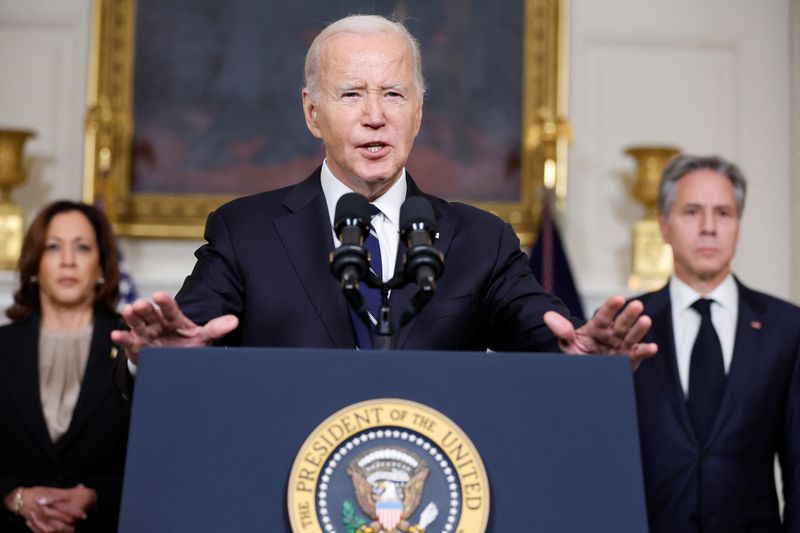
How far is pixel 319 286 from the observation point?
2.55m

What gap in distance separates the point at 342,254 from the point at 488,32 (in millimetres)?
5098

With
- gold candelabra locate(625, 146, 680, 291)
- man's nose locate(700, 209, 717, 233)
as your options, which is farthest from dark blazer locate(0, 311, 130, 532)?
gold candelabra locate(625, 146, 680, 291)

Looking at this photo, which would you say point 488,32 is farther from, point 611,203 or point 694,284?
point 694,284

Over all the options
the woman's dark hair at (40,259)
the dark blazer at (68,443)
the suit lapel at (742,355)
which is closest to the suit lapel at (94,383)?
the dark blazer at (68,443)

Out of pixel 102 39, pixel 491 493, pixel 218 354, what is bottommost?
pixel 491 493

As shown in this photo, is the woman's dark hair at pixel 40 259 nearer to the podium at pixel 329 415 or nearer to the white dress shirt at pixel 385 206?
the white dress shirt at pixel 385 206

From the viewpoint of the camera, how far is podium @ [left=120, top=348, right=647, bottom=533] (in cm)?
179

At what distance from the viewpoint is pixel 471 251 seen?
2.67 m

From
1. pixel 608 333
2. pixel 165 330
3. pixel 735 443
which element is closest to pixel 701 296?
pixel 735 443

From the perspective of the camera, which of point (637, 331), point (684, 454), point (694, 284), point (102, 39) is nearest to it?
point (637, 331)

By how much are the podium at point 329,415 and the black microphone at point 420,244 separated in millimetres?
177

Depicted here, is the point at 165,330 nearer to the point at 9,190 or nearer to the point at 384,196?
the point at 384,196

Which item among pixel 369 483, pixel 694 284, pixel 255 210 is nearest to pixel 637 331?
pixel 369 483

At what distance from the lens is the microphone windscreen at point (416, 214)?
2.06 m
